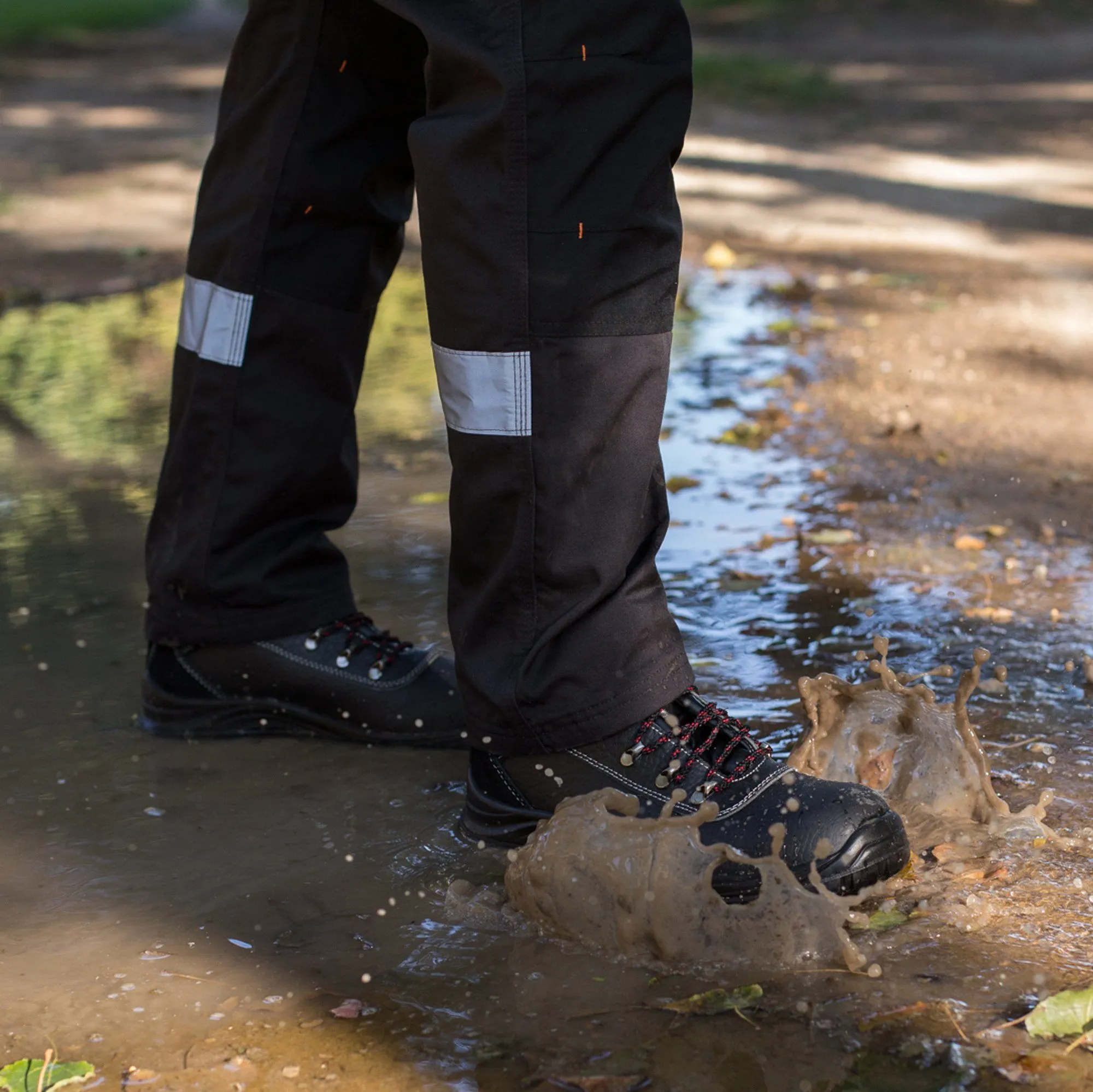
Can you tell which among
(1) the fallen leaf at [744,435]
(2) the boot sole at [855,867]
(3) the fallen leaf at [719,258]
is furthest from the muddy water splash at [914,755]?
(3) the fallen leaf at [719,258]

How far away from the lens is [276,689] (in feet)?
7.41

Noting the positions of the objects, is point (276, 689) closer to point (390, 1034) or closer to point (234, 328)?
point (234, 328)

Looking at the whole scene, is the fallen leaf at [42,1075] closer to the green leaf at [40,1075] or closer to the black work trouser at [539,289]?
the green leaf at [40,1075]

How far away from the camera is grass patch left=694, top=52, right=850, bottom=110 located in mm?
10953

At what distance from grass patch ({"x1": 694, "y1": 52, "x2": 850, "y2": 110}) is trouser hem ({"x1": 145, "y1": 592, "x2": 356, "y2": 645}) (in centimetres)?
916

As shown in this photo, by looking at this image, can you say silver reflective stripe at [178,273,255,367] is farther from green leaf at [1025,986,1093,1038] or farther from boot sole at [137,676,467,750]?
green leaf at [1025,986,1093,1038]

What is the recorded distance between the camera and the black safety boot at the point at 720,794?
1.73 metres

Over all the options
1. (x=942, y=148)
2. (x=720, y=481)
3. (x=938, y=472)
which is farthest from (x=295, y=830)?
(x=942, y=148)

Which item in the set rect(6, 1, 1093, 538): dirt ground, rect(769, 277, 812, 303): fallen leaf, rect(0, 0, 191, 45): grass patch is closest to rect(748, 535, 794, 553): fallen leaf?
rect(6, 1, 1093, 538): dirt ground

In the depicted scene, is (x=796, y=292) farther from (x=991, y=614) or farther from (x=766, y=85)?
(x=766, y=85)

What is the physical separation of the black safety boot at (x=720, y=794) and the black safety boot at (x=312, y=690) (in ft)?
1.06

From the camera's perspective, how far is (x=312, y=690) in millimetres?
2240

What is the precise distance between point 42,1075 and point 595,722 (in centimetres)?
70

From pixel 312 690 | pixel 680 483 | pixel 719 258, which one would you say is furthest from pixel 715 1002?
pixel 719 258
